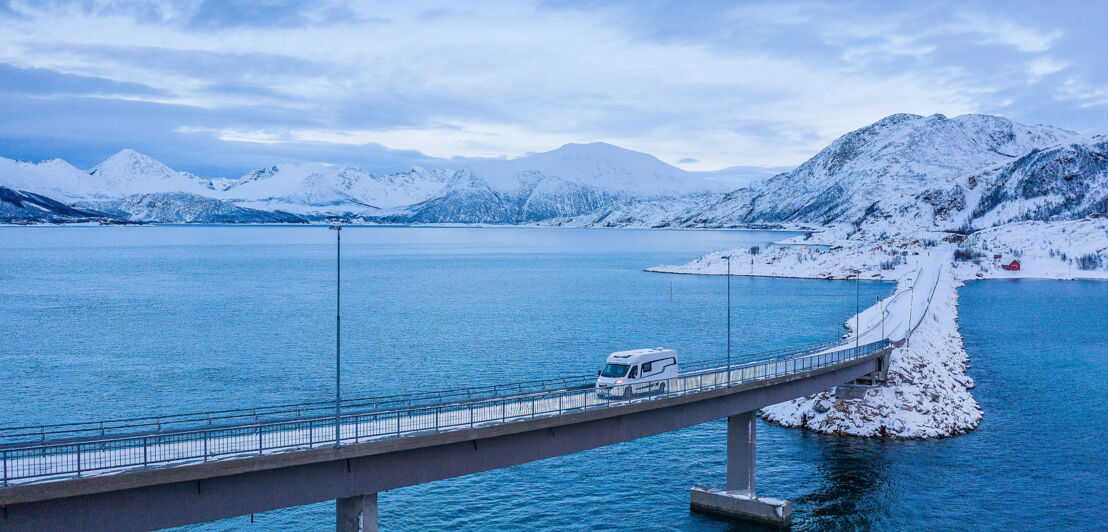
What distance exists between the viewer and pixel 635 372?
4062 cm

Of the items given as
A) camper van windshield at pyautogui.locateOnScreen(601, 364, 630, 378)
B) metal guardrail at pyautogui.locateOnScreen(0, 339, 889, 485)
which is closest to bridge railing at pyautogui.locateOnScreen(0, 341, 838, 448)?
metal guardrail at pyautogui.locateOnScreen(0, 339, 889, 485)

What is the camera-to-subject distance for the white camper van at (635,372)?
3716cm

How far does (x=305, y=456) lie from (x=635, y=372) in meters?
18.4

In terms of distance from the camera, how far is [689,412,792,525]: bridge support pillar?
4100 centimetres

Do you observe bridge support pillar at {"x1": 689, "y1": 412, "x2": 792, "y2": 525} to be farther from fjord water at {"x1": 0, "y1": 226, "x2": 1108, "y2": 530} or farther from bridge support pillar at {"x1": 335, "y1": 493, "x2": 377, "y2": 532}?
bridge support pillar at {"x1": 335, "y1": 493, "x2": 377, "y2": 532}

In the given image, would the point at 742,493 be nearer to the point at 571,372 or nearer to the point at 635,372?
the point at 635,372

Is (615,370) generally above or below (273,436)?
above

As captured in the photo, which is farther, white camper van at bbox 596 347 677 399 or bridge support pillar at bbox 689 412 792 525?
bridge support pillar at bbox 689 412 792 525

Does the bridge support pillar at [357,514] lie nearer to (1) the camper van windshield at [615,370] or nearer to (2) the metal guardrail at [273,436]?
(2) the metal guardrail at [273,436]

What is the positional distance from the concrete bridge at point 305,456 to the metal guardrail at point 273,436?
7 centimetres

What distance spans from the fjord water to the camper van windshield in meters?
7.28

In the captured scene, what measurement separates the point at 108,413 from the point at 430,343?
3843 centimetres

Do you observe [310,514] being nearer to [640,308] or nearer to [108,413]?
[108,413]

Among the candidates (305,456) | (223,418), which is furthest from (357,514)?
(223,418)
